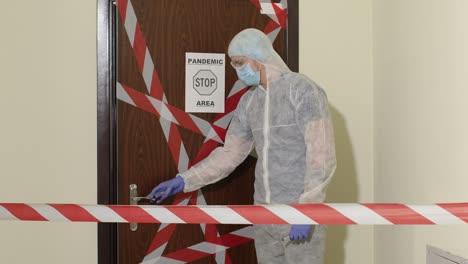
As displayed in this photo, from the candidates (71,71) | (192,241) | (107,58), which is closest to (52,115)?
(71,71)

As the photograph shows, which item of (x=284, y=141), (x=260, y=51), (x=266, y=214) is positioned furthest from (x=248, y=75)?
(x=266, y=214)

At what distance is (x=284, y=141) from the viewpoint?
2.10 metres

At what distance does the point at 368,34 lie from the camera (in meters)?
2.62

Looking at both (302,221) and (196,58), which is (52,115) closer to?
(196,58)

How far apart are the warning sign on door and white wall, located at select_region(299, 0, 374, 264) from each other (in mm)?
428

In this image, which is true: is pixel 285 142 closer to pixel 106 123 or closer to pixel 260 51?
pixel 260 51

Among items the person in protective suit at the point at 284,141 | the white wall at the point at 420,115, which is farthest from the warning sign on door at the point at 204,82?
the white wall at the point at 420,115

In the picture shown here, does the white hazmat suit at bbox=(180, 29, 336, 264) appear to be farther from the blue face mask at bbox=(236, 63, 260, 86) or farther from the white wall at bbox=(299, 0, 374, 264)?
the white wall at bbox=(299, 0, 374, 264)

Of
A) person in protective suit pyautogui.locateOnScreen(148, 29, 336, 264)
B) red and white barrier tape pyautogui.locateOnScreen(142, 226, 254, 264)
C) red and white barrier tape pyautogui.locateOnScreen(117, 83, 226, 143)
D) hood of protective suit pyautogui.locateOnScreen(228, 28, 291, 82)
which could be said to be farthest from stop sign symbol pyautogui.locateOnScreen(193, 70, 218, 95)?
red and white barrier tape pyautogui.locateOnScreen(142, 226, 254, 264)

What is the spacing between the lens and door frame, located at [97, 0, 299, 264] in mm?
2441

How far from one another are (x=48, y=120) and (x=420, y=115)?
5.55ft

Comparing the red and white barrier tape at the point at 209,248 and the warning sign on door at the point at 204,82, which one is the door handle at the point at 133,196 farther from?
the warning sign on door at the point at 204,82

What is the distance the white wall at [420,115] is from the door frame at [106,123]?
1.30 m

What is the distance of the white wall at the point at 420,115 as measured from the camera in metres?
1.83
